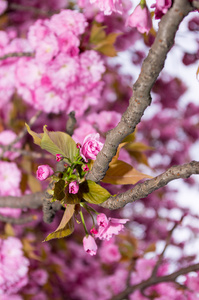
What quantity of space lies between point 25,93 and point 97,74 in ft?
1.07

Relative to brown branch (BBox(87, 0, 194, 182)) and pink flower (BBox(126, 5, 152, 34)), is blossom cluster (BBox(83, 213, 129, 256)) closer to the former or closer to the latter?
brown branch (BBox(87, 0, 194, 182))

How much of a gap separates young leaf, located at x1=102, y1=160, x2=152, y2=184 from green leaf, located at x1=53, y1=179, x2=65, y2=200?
4.8 inches

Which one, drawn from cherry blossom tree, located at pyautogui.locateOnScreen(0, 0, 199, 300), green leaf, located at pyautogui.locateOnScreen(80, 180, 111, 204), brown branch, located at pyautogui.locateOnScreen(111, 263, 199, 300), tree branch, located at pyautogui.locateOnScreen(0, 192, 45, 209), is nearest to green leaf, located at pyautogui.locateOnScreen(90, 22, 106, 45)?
cherry blossom tree, located at pyautogui.locateOnScreen(0, 0, 199, 300)

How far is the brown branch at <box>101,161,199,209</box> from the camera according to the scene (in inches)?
20.1

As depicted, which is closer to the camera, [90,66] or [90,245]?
[90,245]

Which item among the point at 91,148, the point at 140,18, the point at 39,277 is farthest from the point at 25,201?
the point at 39,277

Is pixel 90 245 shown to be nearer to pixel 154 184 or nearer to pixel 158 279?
pixel 154 184

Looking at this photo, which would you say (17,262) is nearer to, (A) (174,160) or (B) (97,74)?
(B) (97,74)

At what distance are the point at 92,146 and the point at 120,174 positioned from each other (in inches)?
5.3

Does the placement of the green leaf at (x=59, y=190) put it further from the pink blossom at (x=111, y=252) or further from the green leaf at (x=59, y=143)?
the pink blossom at (x=111, y=252)

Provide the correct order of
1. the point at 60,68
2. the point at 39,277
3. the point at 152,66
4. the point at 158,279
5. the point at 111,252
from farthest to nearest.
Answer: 1. the point at 111,252
2. the point at 39,277
3. the point at 158,279
4. the point at 60,68
5. the point at 152,66

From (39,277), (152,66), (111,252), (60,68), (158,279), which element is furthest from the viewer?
(111,252)

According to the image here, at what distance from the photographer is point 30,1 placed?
6.89ft

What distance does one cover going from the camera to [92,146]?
2.06 feet
